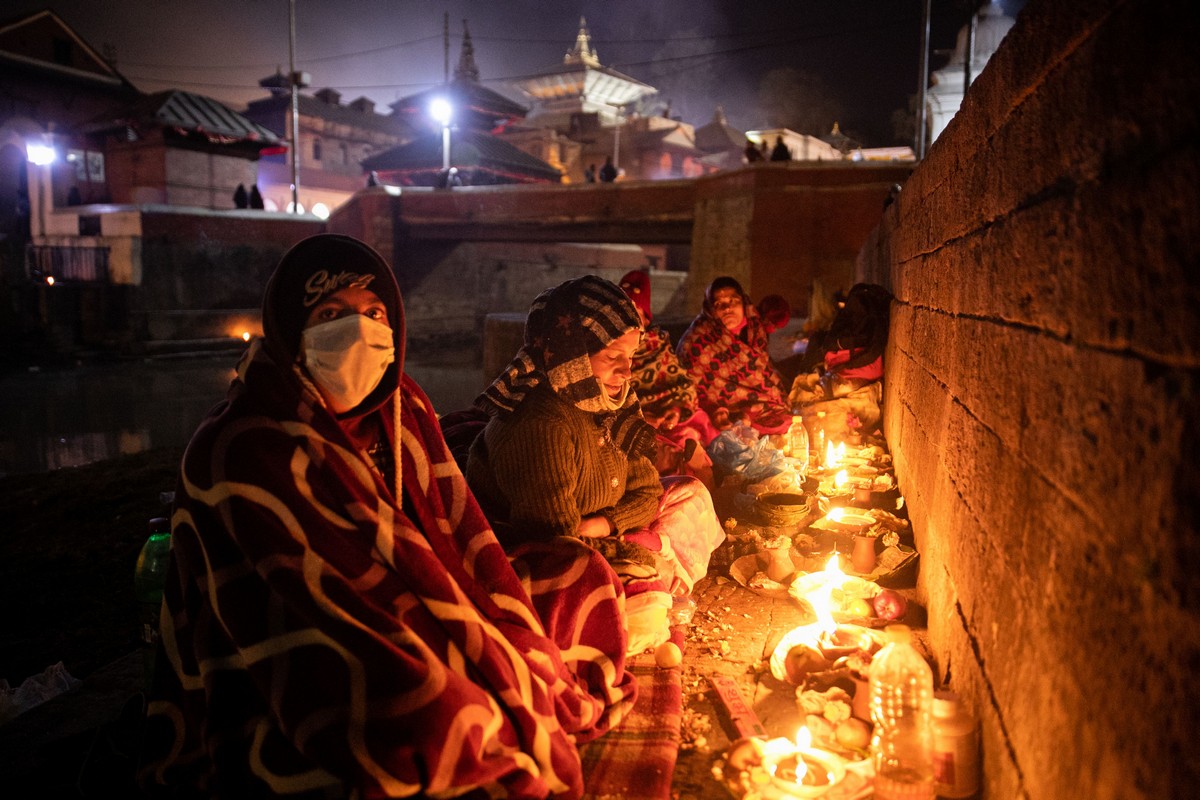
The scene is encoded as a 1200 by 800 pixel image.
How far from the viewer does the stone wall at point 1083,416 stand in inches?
45.7

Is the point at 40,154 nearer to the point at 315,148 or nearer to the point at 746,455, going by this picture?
the point at 315,148

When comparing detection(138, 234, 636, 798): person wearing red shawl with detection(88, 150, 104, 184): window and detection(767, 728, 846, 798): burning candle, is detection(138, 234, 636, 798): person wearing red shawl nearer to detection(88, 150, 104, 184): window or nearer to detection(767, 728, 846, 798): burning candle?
detection(767, 728, 846, 798): burning candle

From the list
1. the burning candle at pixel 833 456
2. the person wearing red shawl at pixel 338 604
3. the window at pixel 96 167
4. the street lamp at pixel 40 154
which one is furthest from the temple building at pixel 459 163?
the person wearing red shawl at pixel 338 604

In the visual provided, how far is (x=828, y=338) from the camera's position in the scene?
276 inches

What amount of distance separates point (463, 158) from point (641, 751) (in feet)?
96.0

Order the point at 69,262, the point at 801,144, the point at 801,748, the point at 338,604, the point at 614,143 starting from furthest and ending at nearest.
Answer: the point at 614,143 → the point at 801,144 → the point at 69,262 → the point at 801,748 → the point at 338,604

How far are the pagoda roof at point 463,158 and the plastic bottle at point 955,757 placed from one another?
28.9 m

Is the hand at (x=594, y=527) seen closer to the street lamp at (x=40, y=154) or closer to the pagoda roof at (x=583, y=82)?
the street lamp at (x=40, y=154)

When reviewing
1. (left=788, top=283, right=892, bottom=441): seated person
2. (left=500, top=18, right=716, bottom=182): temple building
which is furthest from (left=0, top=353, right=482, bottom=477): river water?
(left=500, top=18, right=716, bottom=182): temple building

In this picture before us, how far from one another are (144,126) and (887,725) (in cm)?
3203

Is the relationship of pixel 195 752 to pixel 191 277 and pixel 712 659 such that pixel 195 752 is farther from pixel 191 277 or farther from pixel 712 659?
pixel 191 277

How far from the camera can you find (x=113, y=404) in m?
14.9

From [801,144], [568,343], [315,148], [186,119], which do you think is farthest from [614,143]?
[568,343]

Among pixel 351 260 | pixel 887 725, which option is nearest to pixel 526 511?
pixel 351 260
